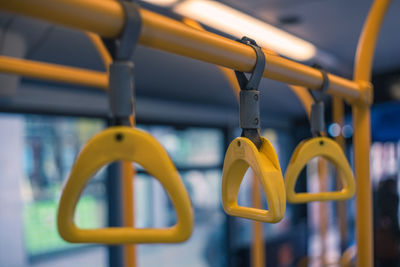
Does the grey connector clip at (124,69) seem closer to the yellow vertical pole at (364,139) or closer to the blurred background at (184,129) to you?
the yellow vertical pole at (364,139)

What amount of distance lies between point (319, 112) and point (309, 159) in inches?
4.8

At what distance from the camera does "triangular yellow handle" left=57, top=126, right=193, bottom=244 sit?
394 millimetres

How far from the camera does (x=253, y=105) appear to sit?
55 centimetres

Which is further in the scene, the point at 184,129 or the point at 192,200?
the point at 192,200

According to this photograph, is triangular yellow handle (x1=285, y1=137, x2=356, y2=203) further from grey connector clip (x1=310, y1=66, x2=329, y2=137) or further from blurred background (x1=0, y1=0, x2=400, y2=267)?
blurred background (x1=0, y1=0, x2=400, y2=267)

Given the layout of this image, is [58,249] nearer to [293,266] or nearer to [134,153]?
[293,266]

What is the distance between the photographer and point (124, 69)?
41 centimetres

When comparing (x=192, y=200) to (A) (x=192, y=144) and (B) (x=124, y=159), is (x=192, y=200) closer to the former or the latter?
(A) (x=192, y=144)

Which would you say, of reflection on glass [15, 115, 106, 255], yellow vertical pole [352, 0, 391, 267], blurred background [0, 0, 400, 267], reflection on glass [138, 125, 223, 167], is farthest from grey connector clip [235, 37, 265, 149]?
reflection on glass [138, 125, 223, 167]

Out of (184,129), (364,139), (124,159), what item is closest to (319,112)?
(364,139)

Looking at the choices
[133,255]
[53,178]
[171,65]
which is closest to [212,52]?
[133,255]

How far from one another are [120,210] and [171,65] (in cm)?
141

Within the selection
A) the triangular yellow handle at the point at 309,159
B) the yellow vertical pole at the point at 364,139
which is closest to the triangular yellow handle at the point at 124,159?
the triangular yellow handle at the point at 309,159

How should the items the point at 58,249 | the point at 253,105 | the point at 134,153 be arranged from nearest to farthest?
the point at 134,153 < the point at 253,105 < the point at 58,249
